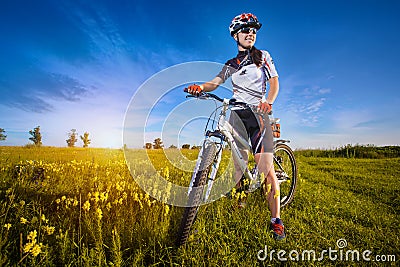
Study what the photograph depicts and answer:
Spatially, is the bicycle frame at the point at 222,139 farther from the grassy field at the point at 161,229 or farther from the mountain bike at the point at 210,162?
the grassy field at the point at 161,229

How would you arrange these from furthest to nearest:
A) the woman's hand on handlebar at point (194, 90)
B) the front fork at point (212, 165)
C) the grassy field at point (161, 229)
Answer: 1. the woman's hand on handlebar at point (194, 90)
2. the front fork at point (212, 165)
3. the grassy field at point (161, 229)

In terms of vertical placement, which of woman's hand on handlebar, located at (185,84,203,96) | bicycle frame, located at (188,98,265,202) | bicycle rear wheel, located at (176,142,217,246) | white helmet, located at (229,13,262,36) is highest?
white helmet, located at (229,13,262,36)

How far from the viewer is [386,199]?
5719 millimetres

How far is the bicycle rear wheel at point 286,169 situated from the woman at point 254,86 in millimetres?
1229

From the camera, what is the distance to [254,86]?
157 inches

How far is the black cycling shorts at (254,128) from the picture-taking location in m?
3.91

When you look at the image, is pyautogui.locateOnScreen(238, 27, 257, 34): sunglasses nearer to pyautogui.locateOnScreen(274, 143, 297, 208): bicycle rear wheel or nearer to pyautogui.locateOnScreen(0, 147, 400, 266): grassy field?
pyautogui.locateOnScreen(274, 143, 297, 208): bicycle rear wheel

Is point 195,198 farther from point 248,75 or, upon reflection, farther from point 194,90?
point 248,75

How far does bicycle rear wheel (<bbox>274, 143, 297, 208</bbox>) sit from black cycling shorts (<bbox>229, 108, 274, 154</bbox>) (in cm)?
127

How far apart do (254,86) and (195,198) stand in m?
2.05

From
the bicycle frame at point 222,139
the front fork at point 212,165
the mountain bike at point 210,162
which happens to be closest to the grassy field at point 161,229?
the mountain bike at point 210,162

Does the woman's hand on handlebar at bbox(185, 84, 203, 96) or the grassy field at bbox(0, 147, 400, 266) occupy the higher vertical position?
the woman's hand on handlebar at bbox(185, 84, 203, 96)

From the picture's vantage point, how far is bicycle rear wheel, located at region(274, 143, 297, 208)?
16.7 ft

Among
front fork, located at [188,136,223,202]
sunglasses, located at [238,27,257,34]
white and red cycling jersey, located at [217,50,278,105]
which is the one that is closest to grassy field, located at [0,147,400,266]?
front fork, located at [188,136,223,202]
